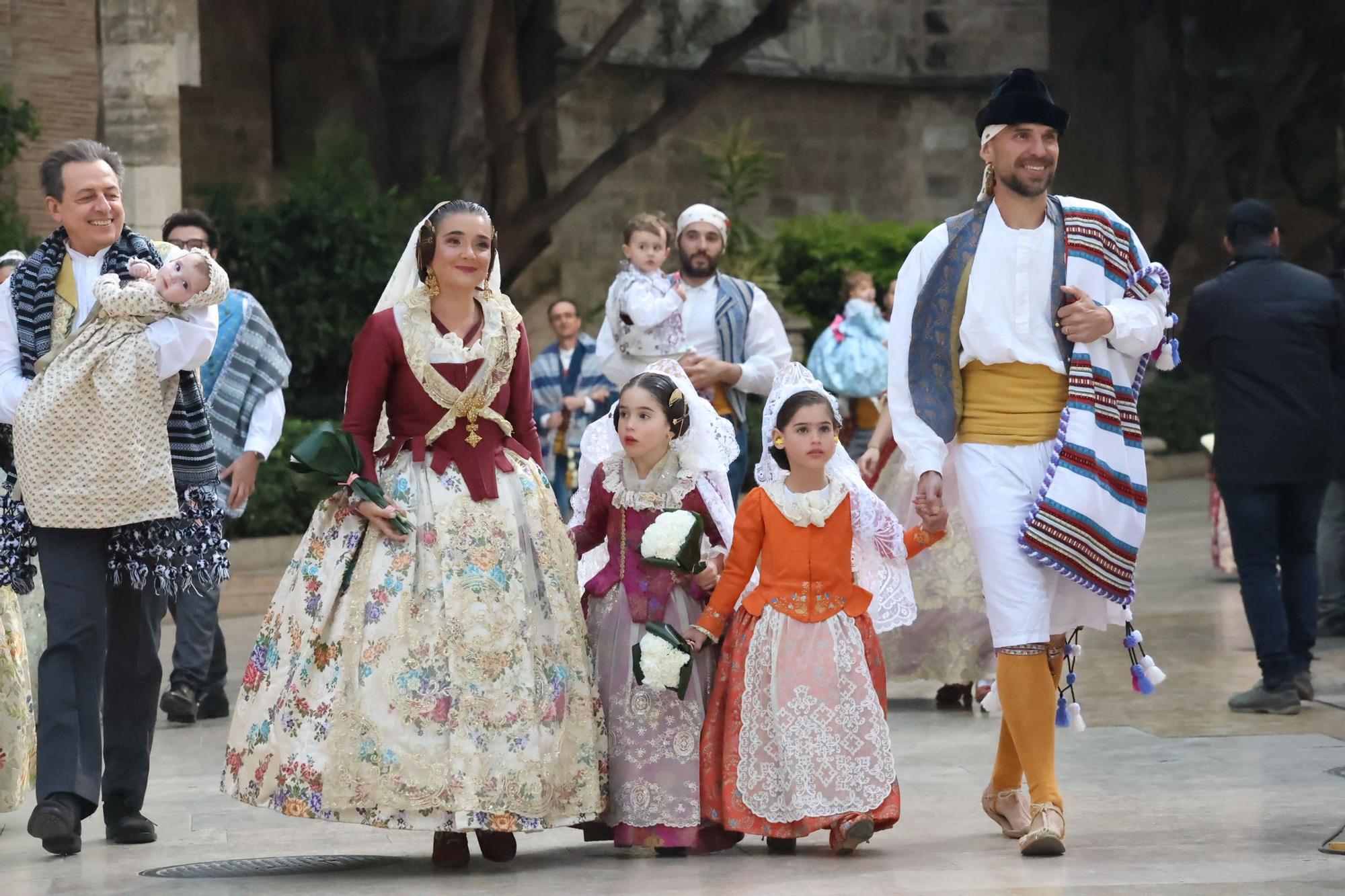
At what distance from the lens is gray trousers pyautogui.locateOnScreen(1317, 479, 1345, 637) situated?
10570mm

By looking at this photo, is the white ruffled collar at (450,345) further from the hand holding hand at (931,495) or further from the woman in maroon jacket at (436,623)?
the hand holding hand at (931,495)

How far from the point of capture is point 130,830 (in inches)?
238

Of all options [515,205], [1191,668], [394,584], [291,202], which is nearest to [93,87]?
[291,202]

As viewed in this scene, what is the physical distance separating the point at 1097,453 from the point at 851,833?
1254 millimetres

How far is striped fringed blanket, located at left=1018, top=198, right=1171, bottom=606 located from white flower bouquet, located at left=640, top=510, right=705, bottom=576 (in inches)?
36.4

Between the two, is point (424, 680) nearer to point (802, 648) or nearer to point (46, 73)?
point (802, 648)

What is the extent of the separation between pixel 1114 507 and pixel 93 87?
12.9 meters

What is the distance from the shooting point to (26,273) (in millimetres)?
6023

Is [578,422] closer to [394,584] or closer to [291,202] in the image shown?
[291,202]

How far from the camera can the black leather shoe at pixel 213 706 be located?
8875 millimetres

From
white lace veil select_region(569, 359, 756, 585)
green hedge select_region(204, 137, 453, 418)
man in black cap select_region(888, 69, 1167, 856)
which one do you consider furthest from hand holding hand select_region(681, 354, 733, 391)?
green hedge select_region(204, 137, 453, 418)

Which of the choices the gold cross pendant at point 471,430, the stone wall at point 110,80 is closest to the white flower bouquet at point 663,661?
the gold cross pendant at point 471,430

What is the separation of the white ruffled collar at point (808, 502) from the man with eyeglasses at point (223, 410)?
2.56 metres

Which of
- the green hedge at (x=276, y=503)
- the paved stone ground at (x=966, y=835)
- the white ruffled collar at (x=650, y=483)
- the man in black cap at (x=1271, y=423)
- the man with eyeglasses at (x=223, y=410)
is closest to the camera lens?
the paved stone ground at (x=966, y=835)
